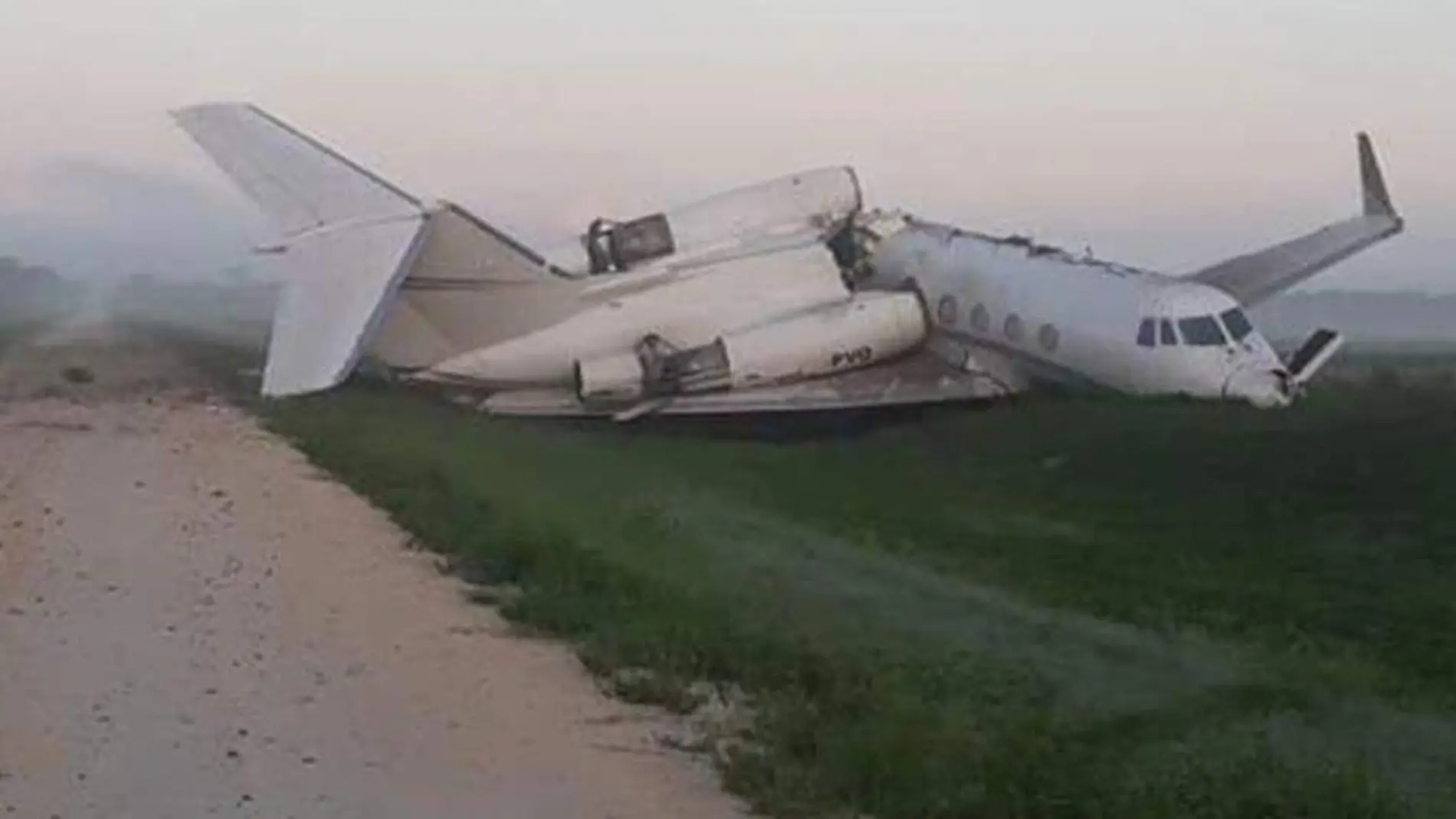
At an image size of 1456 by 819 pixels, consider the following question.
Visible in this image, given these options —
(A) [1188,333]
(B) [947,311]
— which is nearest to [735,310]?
(B) [947,311]

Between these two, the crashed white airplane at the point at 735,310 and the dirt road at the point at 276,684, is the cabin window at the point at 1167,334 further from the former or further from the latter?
the dirt road at the point at 276,684

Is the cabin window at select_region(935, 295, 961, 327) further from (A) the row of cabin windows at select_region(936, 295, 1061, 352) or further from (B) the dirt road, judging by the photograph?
(B) the dirt road

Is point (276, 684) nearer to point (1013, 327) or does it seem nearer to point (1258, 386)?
point (1258, 386)

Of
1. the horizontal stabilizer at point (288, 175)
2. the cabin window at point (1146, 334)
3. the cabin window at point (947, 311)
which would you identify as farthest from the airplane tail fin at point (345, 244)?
the cabin window at point (1146, 334)

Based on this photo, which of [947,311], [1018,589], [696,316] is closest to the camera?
[1018,589]

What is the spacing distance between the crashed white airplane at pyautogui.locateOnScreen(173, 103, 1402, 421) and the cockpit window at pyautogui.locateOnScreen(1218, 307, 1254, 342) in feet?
0.10

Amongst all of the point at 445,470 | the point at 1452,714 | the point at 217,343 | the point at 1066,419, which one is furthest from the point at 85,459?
the point at 217,343

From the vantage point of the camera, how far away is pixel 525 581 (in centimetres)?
1645

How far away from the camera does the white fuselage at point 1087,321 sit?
32.4 m

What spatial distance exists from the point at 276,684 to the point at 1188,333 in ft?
72.7

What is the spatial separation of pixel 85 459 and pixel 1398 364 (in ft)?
179

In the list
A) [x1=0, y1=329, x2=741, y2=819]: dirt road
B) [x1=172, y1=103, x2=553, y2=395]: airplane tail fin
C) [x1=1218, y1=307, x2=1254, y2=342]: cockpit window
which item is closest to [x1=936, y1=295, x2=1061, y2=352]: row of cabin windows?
[x1=1218, y1=307, x2=1254, y2=342]: cockpit window

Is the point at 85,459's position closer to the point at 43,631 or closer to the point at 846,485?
the point at 846,485

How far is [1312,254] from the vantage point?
41938mm
